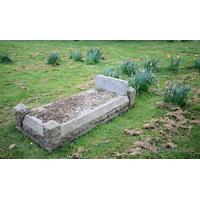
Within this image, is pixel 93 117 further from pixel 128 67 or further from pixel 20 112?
pixel 128 67

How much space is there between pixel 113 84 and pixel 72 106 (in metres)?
1.55

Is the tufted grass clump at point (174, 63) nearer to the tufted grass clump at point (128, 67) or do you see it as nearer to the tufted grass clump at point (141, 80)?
the tufted grass clump at point (128, 67)

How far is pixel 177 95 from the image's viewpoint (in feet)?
16.9

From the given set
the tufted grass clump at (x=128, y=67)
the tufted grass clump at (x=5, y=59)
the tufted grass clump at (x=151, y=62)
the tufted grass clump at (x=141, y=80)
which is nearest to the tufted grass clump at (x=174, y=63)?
the tufted grass clump at (x=151, y=62)

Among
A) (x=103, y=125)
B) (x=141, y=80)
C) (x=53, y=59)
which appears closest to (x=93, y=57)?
(x=53, y=59)

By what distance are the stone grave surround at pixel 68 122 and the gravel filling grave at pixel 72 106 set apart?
0.50 ft

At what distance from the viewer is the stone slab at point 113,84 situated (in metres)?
5.17

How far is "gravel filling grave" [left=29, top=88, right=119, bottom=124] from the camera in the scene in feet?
13.4

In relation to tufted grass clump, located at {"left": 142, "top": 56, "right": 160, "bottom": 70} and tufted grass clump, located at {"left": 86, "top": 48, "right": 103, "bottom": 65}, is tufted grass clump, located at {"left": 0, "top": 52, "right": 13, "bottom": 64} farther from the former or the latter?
tufted grass clump, located at {"left": 142, "top": 56, "right": 160, "bottom": 70}

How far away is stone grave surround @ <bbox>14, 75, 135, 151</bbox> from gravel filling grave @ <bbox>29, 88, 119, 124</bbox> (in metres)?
0.15

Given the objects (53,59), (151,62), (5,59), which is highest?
(151,62)

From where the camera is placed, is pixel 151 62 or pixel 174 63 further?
pixel 174 63

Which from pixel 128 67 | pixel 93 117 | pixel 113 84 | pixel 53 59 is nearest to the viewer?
pixel 93 117

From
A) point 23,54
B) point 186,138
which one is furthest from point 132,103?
point 23,54
